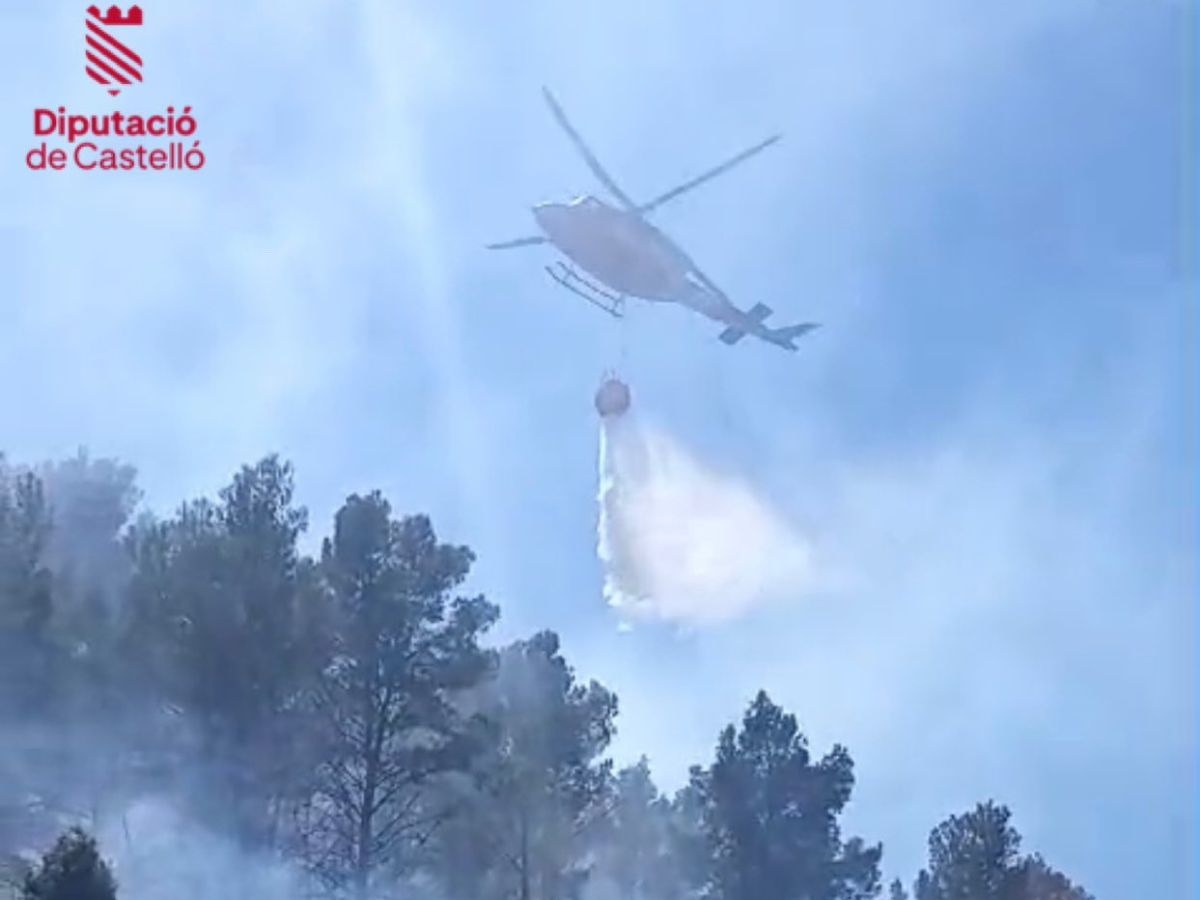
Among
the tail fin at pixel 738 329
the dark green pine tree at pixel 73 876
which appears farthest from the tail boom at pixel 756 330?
the dark green pine tree at pixel 73 876

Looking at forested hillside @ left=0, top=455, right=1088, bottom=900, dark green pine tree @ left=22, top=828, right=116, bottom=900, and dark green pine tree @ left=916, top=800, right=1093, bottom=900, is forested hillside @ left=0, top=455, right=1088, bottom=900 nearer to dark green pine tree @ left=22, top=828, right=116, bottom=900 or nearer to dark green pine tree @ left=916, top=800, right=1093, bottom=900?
dark green pine tree @ left=916, top=800, right=1093, bottom=900

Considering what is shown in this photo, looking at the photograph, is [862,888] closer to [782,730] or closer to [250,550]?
[782,730]

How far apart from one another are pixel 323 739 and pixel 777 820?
14.0 metres

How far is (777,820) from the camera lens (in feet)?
201

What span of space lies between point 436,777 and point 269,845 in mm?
Result: 4798

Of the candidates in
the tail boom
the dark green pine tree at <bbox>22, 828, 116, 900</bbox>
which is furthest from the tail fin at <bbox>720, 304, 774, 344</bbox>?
the dark green pine tree at <bbox>22, 828, 116, 900</bbox>

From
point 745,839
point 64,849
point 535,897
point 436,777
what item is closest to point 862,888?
point 745,839

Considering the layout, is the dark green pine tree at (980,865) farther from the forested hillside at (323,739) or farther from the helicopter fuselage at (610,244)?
the helicopter fuselage at (610,244)

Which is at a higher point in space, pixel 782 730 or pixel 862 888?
pixel 782 730

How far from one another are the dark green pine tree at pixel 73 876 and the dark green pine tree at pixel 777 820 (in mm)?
31673

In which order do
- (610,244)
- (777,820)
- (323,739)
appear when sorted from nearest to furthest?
(323,739)
(777,820)
(610,244)

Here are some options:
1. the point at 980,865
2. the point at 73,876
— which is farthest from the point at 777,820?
the point at 73,876

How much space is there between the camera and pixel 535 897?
6156cm

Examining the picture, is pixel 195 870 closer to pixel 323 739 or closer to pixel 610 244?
pixel 323 739
